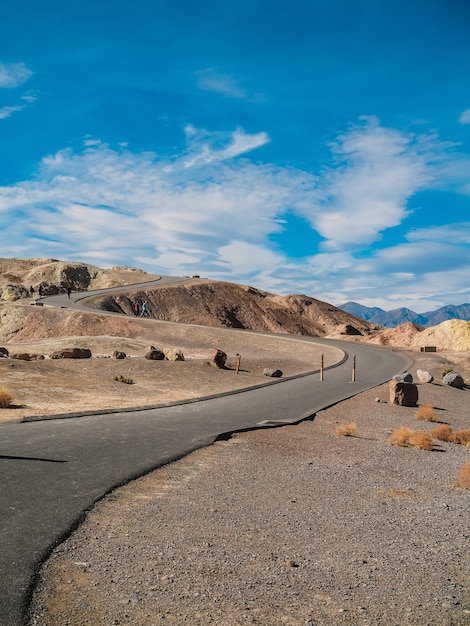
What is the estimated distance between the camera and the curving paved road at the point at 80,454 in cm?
588

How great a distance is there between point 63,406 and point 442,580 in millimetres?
15281

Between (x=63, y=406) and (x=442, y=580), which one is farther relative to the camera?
(x=63, y=406)

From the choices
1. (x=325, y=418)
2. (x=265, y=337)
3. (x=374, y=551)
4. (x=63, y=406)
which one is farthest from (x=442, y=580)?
(x=265, y=337)

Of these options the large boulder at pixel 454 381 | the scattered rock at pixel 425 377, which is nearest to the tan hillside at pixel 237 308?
the scattered rock at pixel 425 377

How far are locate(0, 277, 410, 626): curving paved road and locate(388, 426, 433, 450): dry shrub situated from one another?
3343 millimetres

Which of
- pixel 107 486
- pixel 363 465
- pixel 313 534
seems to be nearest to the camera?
pixel 313 534

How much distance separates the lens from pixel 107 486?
8477 mm

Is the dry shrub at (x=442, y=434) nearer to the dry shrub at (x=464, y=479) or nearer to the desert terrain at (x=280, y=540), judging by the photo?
the desert terrain at (x=280, y=540)

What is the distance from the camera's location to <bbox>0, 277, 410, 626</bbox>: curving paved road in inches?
231

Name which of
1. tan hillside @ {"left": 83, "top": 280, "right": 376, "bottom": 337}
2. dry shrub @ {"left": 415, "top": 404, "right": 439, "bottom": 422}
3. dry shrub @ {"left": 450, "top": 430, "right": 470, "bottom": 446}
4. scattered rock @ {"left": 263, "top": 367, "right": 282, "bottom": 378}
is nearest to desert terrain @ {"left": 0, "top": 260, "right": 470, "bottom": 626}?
dry shrub @ {"left": 450, "top": 430, "right": 470, "bottom": 446}

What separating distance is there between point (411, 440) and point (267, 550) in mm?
8990

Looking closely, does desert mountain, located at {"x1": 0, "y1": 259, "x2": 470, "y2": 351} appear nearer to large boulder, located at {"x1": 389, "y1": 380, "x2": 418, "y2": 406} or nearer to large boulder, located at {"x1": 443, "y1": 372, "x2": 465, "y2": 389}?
large boulder, located at {"x1": 443, "y1": 372, "x2": 465, "y2": 389}

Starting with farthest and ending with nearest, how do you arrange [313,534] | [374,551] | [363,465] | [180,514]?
[363,465] → [180,514] → [313,534] → [374,551]

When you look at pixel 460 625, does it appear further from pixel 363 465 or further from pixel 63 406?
pixel 63 406
